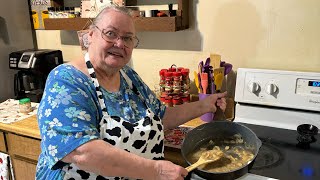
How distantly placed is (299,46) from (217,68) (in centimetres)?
39

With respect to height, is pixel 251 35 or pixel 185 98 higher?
pixel 251 35

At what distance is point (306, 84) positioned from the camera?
1.30 metres

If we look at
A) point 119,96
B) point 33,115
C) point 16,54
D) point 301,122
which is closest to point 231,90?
point 301,122

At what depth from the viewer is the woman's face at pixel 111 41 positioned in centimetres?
99

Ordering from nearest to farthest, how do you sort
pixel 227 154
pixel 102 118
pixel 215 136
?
pixel 102 118 < pixel 227 154 < pixel 215 136

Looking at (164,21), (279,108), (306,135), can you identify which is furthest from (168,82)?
(306,135)

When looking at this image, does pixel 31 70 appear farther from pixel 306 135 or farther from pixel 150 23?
pixel 306 135

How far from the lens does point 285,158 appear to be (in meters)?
1.09

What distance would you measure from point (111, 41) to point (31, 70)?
43.1 inches

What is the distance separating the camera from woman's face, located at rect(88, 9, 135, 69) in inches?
39.1

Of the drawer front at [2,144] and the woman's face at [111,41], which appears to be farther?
the drawer front at [2,144]

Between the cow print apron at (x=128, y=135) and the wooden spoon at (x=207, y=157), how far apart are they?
18cm

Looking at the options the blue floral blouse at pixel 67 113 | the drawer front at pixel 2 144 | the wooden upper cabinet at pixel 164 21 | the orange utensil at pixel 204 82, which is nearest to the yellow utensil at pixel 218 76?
the orange utensil at pixel 204 82

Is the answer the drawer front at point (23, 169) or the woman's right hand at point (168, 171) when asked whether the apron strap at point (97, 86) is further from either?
the drawer front at point (23, 169)
